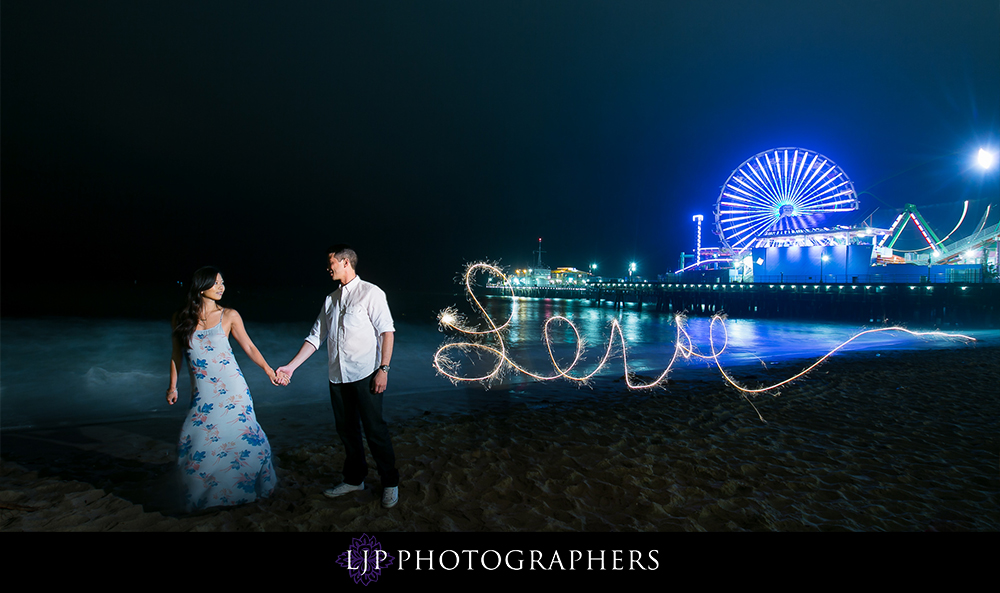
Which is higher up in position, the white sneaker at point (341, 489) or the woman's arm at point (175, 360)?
the woman's arm at point (175, 360)

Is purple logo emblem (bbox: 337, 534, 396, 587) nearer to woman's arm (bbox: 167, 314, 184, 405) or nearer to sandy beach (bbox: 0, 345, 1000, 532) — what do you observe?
sandy beach (bbox: 0, 345, 1000, 532)

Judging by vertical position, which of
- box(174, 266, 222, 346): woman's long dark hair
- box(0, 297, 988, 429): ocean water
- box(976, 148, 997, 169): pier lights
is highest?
box(976, 148, 997, 169): pier lights

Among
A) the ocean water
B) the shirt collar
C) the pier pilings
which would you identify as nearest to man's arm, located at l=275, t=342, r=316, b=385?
the shirt collar

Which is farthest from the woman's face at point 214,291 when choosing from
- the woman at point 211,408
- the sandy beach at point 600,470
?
the sandy beach at point 600,470

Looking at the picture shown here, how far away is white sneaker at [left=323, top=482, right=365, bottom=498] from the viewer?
398 centimetres

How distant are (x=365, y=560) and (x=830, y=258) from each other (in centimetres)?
5675

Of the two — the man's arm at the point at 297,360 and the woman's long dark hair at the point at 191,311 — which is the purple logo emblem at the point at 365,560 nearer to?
the man's arm at the point at 297,360

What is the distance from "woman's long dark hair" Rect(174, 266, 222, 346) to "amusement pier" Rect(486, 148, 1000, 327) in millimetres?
35179

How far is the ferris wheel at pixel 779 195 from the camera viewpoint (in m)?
46.7

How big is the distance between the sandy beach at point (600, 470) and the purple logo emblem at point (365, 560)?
24 centimetres

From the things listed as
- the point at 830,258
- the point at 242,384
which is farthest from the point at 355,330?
the point at 830,258

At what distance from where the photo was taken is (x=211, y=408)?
360 cm

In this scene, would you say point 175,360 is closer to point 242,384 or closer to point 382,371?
point 242,384

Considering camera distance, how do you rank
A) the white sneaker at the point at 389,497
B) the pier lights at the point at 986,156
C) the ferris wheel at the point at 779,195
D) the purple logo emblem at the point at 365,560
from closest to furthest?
1. the purple logo emblem at the point at 365,560
2. the white sneaker at the point at 389,497
3. the pier lights at the point at 986,156
4. the ferris wheel at the point at 779,195
